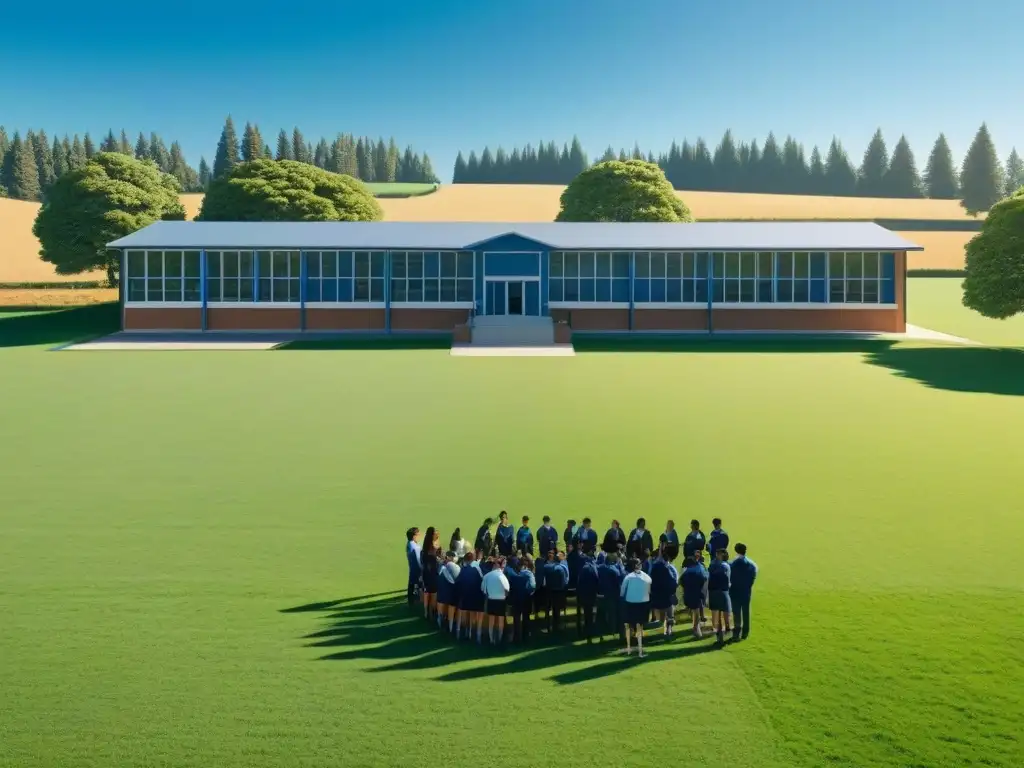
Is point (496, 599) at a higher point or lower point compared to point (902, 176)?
lower

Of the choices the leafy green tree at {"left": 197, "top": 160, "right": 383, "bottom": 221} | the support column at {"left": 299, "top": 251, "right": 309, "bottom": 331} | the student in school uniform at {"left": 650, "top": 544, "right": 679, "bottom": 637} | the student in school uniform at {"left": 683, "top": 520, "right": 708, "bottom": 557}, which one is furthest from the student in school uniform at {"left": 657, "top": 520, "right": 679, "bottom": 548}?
the leafy green tree at {"left": 197, "top": 160, "right": 383, "bottom": 221}

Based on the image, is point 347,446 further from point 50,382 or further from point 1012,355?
point 1012,355

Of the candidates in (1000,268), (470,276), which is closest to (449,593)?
→ (1000,268)

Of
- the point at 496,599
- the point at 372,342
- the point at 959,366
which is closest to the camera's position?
the point at 496,599

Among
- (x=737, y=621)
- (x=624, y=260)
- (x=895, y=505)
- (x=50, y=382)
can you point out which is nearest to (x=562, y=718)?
(x=737, y=621)

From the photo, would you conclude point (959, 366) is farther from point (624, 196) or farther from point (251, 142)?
point (251, 142)

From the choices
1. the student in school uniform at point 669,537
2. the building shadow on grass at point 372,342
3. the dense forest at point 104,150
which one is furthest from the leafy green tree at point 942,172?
the student in school uniform at point 669,537
